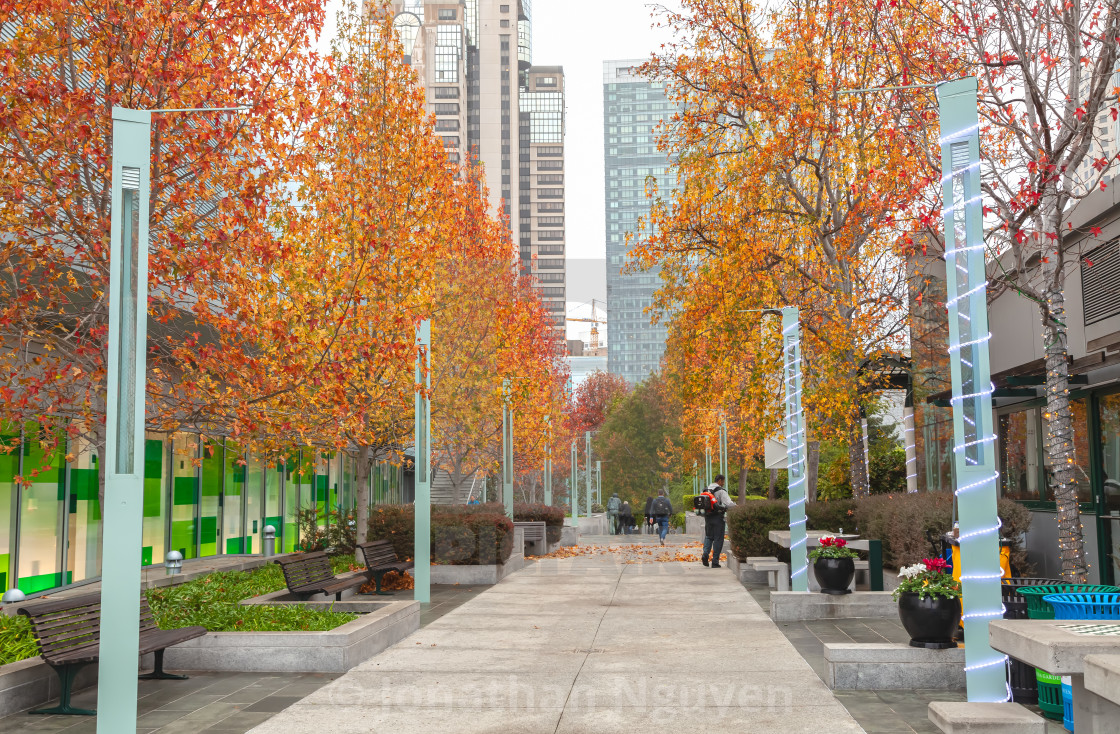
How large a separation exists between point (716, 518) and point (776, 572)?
527 cm

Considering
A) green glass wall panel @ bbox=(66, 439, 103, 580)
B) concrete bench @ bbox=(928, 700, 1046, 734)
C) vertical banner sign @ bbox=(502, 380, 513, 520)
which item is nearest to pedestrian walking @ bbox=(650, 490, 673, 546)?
vertical banner sign @ bbox=(502, 380, 513, 520)

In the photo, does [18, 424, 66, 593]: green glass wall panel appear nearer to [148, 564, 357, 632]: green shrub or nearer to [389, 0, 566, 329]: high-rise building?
[148, 564, 357, 632]: green shrub

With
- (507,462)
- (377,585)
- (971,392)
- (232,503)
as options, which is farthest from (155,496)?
(971,392)

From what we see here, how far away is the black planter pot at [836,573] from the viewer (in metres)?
12.9

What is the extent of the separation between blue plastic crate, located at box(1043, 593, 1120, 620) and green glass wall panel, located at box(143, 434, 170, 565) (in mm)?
17601

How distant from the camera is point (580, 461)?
75.5 meters

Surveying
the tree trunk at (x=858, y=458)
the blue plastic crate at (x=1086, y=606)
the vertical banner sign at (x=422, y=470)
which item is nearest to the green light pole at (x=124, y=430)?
the blue plastic crate at (x=1086, y=606)

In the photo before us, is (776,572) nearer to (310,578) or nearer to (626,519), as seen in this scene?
(310,578)

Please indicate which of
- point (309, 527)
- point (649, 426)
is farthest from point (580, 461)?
point (309, 527)

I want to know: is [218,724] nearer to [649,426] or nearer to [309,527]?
[309,527]

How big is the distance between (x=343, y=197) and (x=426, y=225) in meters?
1.55

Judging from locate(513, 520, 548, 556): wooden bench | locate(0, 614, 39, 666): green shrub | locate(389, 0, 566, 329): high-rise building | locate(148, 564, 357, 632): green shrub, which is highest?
locate(389, 0, 566, 329): high-rise building

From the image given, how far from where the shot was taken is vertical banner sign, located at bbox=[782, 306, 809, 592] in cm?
1372

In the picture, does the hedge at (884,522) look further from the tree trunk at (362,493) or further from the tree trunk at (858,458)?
the tree trunk at (362,493)
